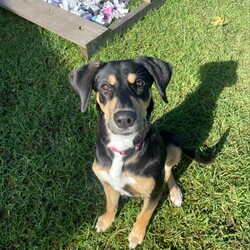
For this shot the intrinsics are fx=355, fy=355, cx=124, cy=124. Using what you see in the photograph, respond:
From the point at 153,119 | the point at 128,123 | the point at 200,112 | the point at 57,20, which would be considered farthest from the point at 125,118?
the point at 57,20

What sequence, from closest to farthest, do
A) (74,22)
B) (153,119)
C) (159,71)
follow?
(159,71) < (153,119) < (74,22)

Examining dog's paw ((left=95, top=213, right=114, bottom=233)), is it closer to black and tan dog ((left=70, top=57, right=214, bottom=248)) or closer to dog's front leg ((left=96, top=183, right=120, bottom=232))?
dog's front leg ((left=96, top=183, right=120, bottom=232))

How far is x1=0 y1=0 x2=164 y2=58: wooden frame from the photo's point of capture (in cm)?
492

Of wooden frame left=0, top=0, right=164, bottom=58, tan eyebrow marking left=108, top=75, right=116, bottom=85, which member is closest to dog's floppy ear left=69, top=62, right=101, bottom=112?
A: tan eyebrow marking left=108, top=75, right=116, bottom=85

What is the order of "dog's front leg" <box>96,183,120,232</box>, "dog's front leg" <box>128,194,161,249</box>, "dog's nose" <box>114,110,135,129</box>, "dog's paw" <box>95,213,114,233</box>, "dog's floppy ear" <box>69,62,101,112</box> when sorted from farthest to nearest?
"dog's paw" <box>95,213,114,233</box> → "dog's front leg" <box>96,183,120,232</box> → "dog's front leg" <box>128,194,161,249</box> → "dog's floppy ear" <box>69,62,101,112</box> → "dog's nose" <box>114,110,135,129</box>

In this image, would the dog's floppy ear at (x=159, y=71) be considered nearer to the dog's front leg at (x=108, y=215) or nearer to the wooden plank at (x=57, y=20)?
the dog's front leg at (x=108, y=215)

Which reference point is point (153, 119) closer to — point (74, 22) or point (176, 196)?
point (176, 196)

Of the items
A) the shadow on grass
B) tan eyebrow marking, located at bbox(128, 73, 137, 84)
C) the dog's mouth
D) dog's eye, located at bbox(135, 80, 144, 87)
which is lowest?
the shadow on grass

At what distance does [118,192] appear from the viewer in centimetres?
312

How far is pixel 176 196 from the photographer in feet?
11.2

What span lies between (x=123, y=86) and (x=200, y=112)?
1932 millimetres

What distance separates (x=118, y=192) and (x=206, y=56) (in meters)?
2.70

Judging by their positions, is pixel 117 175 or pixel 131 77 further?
pixel 117 175

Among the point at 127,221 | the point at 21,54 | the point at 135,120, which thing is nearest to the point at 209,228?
the point at 127,221
